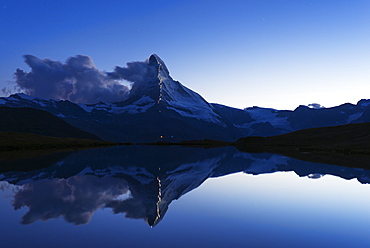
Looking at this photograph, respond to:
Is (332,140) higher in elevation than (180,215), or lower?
higher

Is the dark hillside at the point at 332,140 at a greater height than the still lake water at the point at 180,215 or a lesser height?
greater

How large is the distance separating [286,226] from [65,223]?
8.79 meters

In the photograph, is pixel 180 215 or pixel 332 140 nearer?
pixel 180 215

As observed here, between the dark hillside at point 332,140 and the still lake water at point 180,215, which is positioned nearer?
the still lake water at point 180,215

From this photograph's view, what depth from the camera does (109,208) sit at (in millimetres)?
13938

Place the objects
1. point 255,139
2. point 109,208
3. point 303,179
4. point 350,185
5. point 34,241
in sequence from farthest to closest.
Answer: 1. point 255,139
2. point 303,179
3. point 350,185
4. point 109,208
5. point 34,241

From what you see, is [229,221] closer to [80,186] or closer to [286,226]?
[286,226]

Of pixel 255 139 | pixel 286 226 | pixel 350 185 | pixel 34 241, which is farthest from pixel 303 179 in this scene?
pixel 255 139

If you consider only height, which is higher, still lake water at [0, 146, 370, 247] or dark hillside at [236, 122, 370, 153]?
dark hillside at [236, 122, 370, 153]

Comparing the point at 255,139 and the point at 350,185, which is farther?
the point at 255,139

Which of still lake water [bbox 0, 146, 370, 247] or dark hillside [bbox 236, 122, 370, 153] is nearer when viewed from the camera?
still lake water [bbox 0, 146, 370, 247]

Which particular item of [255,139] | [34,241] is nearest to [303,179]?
[34,241]

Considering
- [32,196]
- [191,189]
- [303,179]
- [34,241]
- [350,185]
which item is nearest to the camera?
[34,241]

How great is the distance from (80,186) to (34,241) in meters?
11.2
